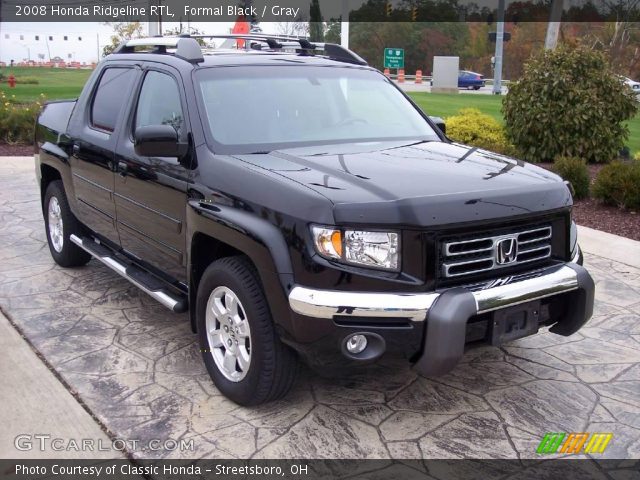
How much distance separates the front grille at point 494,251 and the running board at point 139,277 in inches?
69.6

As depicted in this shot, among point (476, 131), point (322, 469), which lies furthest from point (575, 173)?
point (322, 469)

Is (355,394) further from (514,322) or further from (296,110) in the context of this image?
(296,110)

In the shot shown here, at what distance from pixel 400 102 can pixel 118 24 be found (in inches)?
2155

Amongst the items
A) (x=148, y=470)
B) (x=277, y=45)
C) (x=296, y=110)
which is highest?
(x=277, y=45)

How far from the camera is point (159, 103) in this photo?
15.1ft

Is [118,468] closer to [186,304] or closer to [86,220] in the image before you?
[186,304]

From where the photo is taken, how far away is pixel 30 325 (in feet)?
16.1

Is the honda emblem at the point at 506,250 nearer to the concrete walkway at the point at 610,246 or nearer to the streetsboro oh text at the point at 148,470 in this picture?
the streetsboro oh text at the point at 148,470

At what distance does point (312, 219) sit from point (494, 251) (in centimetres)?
94

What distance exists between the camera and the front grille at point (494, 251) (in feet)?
10.6

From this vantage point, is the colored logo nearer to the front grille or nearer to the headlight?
the front grille

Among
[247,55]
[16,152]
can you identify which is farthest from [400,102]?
[16,152]

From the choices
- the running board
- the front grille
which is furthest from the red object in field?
the front grille

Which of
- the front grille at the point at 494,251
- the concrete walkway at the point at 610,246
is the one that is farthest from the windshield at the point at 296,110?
the concrete walkway at the point at 610,246
